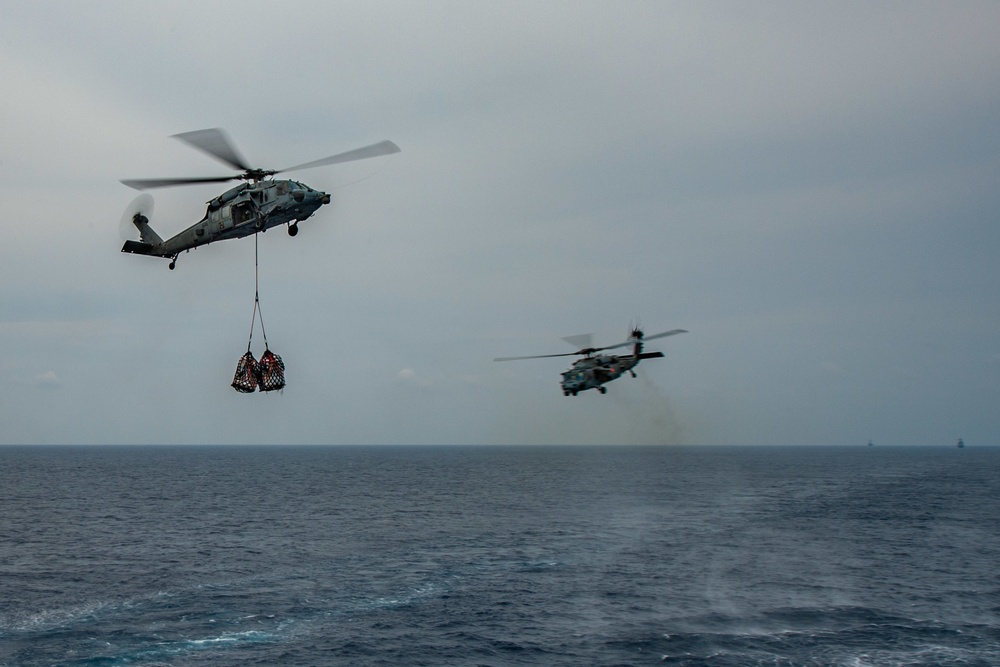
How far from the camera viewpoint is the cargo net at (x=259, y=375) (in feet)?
122

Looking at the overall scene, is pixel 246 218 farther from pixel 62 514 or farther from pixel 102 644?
pixel 62 514

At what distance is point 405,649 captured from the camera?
5241 cm

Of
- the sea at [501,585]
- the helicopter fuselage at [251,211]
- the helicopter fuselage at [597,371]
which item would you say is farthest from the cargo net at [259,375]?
the helicopter fuselage at [597,371]

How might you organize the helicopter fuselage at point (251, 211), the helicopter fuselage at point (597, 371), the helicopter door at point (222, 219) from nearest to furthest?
the helicopter fuselage at point (251, 211), the helicopter door at point (222, 219), the helicopter fuselage at point (597, 371)

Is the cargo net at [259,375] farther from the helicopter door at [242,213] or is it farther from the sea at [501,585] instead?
the sea at [501,585]

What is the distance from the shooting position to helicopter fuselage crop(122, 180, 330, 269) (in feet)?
113

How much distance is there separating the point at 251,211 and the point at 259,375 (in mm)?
7725

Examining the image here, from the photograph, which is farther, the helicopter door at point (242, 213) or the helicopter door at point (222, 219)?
the helicopter door at point (222, 219)

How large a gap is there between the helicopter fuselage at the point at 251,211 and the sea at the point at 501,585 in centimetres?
2732

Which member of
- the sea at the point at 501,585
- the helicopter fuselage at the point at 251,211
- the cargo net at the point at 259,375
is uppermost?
the helicopter fuselage at the point at 251,211

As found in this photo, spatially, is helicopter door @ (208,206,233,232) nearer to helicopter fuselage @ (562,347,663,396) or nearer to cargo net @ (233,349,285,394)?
cargo net @ (233,349,285,394)

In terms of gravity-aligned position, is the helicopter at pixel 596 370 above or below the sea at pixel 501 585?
above

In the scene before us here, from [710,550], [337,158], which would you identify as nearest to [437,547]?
[710,550]

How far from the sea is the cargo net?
21.5 metres
